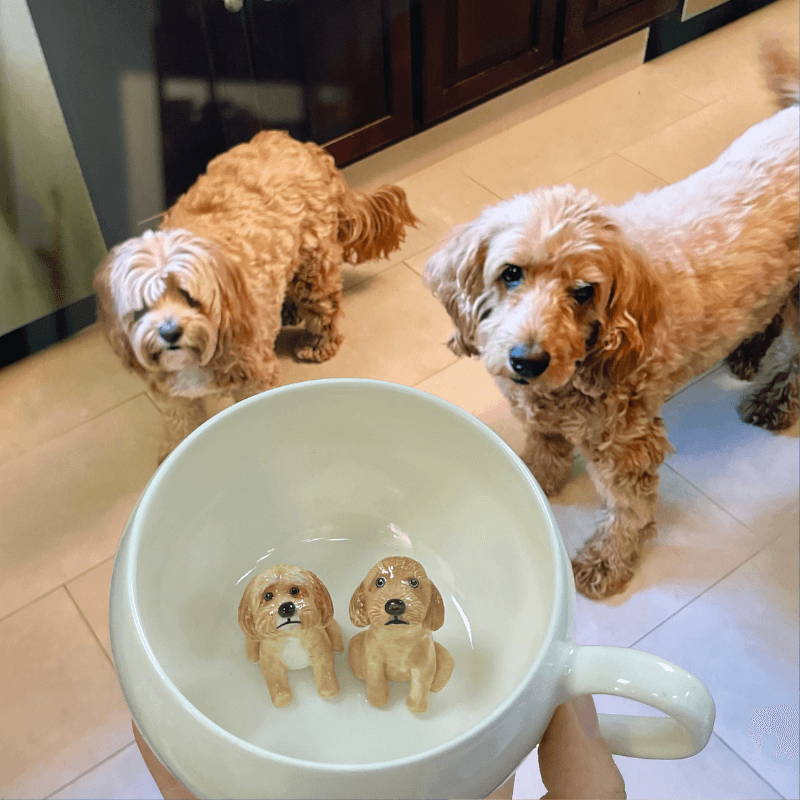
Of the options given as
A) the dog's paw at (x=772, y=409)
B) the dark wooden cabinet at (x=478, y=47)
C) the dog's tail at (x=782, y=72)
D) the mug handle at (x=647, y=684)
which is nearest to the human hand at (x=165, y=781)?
the mug handle at (x=647, y=684)

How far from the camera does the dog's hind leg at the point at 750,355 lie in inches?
64.1

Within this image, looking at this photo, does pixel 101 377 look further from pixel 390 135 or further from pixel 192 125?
pixel 390 135

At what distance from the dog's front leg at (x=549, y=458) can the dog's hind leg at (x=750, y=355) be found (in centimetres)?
52

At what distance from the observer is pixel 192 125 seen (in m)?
1.77

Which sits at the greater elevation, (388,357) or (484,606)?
(484,606)

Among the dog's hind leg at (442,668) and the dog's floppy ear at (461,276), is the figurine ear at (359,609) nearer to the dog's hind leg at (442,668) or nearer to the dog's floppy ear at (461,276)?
the dog's hind leg at (442,668)

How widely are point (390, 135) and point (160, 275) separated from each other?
110 cm

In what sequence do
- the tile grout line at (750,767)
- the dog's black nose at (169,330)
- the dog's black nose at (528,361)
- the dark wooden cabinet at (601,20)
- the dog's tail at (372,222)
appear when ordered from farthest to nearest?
1. the dark wooden cabinet at (601,20)
2. the dog's tail at (372,222)
3. the dog's black nose at (169,330)
4. the tile grout line at (750,767)
5. the dog's black nose at (528,361)

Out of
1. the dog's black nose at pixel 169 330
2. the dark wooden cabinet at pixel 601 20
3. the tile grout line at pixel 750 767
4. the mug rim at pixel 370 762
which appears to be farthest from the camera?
the dark wooden cabinet at pixel 601 20

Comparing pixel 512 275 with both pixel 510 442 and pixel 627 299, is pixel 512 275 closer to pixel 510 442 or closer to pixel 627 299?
pixel 627 299

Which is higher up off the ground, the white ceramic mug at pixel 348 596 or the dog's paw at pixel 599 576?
the white ceramic mug at pixel 348 596

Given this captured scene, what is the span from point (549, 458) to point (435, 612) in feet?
2.96

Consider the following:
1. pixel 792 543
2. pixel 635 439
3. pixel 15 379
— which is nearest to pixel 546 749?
pixel 635 439

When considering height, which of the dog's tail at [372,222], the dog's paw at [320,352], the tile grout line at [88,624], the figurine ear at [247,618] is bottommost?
the tile grout line at [88,624]
